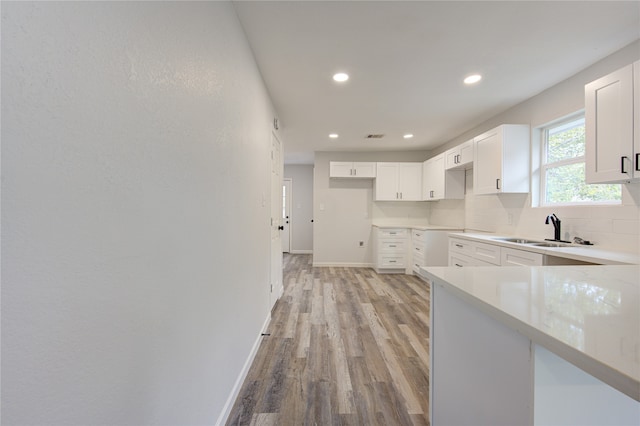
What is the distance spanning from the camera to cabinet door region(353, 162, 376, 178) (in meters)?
5.11

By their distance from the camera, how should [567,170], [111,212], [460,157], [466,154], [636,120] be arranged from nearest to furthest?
[111,212] → [636,120] → [567,170] → [466,154] → [460,157]

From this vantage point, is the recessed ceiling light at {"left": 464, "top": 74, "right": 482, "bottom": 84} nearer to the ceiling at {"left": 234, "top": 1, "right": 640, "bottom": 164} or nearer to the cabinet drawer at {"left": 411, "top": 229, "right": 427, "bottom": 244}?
the ceiling at {"left": 234, "top": 1, "right": 640, "bottom": 164}

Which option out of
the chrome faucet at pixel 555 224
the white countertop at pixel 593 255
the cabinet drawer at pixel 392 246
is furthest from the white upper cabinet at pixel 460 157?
the white countertop at pixel 593 255

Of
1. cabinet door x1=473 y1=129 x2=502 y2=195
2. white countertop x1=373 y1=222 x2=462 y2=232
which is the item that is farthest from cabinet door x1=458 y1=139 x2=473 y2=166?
white countertop x1=373 y1=222 x2=462 y2=232

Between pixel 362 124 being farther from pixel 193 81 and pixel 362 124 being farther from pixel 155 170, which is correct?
pixel 155 170

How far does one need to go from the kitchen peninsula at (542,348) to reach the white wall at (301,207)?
6122mm

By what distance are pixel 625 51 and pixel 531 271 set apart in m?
2.22

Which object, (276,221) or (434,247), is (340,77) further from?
(434,247)

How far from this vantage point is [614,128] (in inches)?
67.9

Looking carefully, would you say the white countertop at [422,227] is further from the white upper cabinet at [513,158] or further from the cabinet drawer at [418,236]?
the white upper cabinet at [513,158]

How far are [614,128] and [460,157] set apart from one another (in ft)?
6.63

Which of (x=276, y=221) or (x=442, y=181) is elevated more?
(x=442, y=181)

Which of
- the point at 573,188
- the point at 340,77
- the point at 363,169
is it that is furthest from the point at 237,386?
the point at 363,169

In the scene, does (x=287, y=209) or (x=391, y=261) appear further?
(x=287, y=209)
